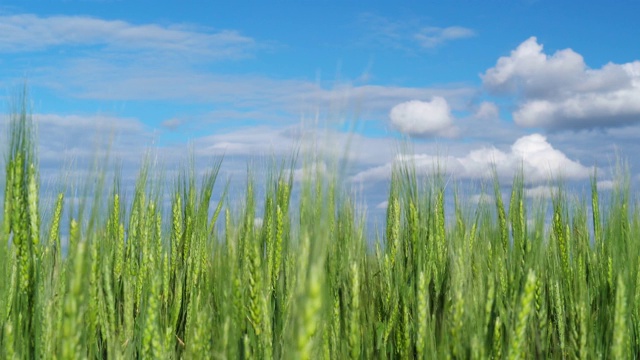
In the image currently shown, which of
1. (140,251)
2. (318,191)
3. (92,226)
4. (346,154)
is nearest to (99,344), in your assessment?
(140,251)

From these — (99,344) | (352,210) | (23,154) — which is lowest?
(99,344)

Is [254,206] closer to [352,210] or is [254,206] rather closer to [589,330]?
[352,210]

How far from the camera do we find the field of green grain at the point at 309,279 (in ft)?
5.27

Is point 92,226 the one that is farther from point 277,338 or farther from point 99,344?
point 99,344

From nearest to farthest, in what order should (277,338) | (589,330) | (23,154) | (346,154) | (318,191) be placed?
(346,154)
(318,191)
(23,154)
(277,338)
(589,330)

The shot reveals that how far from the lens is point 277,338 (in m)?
2.14

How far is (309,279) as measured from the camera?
107 cm

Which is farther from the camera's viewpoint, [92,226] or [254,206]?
[254,206]

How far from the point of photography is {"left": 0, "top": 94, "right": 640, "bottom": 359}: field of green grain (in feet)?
5.27

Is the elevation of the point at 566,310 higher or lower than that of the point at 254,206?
lower

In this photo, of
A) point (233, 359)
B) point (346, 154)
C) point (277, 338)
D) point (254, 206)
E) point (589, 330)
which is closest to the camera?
point (346, 154)

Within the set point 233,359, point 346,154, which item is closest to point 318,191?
point 346,154

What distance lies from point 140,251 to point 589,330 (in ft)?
5.70

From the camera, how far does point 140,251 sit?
9.29 feet
